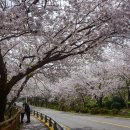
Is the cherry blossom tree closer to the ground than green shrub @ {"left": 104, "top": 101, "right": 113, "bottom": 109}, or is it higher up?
higher up

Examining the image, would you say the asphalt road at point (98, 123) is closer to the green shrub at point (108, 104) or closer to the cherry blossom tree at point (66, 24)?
the cherry blossom tree at point (66, 24)

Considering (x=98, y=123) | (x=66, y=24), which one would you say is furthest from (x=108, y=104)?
(x=66, y=24)

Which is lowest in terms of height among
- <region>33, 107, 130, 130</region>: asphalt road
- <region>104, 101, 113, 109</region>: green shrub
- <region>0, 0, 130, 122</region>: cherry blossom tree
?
<region>33, 107, 130, 130</region>: asphalt road

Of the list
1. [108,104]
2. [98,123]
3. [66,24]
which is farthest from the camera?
[108,104]

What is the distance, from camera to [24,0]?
31.2 feet

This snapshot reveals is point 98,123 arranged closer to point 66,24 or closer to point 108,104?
point 66,24

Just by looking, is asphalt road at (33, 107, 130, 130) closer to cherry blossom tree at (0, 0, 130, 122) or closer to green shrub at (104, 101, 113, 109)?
cherry blossom tree at (0, 0, 130, 122)

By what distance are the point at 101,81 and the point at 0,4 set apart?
3874cm

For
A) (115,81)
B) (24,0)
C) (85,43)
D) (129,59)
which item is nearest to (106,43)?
(85,43)

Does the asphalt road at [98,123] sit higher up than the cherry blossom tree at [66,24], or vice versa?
the cherry blossom tree at [66,24]

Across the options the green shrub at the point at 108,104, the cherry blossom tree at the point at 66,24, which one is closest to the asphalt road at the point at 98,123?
the cherry blossom tree at the point at 66,24

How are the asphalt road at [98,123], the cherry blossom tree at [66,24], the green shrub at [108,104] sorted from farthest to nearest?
the green shrub at [108,104], the asphalt road at [98,123], the cherry blossom tree at [66,24]

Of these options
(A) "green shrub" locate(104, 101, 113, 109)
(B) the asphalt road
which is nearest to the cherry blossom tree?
(B) the asphalt road

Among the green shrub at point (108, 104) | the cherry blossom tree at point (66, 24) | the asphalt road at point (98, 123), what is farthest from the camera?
the green shrub at point (108, 104)
